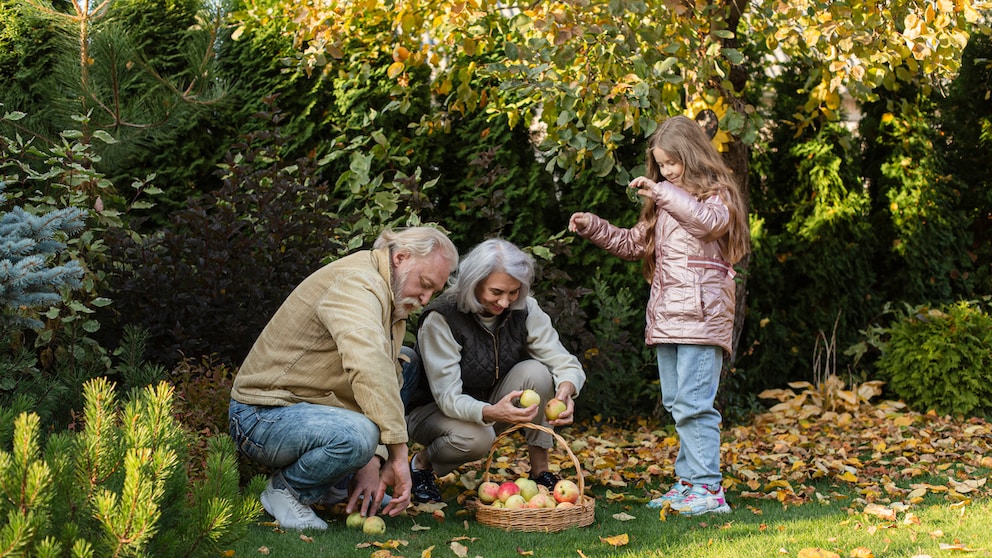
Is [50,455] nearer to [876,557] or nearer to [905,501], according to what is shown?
[876,557]

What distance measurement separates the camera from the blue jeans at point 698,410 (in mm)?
3512

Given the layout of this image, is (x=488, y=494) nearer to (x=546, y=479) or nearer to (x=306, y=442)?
(x=546, y=479)

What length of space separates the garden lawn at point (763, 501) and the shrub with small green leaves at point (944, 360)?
18 centimetres

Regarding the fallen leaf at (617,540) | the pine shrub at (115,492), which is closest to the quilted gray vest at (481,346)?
the fallen leaf at (617,540)

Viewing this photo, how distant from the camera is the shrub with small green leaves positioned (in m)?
5.61

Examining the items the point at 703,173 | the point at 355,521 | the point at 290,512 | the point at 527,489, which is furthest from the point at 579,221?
the point at 290,512

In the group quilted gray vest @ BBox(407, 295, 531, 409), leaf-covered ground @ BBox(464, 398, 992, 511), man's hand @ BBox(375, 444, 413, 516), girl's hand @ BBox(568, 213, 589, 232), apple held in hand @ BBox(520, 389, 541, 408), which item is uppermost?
girl's hand @ BBox(568, 213, 589, 232)

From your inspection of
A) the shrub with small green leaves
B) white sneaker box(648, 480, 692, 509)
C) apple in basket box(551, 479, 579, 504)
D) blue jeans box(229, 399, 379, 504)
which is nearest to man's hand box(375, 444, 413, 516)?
blue jeans box(229, 399, 379, 504)

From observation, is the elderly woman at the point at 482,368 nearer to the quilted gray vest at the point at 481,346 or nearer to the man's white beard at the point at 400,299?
the quilted gray vest at the point at 481,346

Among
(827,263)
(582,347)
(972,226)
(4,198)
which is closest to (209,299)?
(4,198)

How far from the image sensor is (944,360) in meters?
5.66

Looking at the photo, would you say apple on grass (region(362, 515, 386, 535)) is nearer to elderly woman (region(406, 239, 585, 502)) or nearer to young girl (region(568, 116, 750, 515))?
elderly woman (region(406, 239, 585, 502))

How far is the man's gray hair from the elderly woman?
30 centimetres

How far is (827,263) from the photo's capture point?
6199 mm
